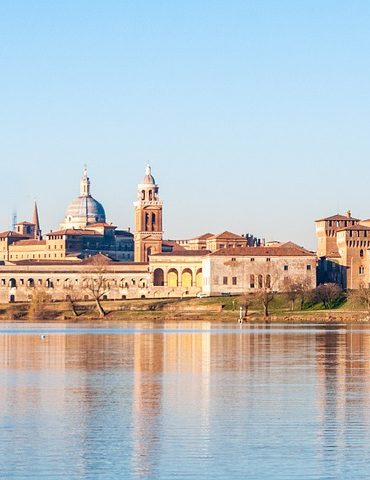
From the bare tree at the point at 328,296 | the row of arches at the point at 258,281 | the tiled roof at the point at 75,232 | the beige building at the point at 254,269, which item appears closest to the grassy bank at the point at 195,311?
the bare tree at the point at 328,296

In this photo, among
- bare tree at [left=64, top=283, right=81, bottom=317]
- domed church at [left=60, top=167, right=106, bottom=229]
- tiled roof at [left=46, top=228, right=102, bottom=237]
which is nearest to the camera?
bare tree at [left=64, top=283, right=81, bottom=317]

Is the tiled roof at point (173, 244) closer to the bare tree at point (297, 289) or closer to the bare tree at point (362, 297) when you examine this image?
the bare tree at point (297, 289)

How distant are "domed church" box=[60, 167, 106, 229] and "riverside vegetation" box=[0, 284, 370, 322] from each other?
60402 mm

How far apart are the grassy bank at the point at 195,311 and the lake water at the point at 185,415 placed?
41.0 m

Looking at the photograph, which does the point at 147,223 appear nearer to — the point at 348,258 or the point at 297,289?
the point at 348,258

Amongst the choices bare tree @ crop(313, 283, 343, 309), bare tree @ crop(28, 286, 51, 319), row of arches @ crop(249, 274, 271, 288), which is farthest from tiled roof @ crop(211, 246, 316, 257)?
bare tree @ crop(313, 283, 343, 309)

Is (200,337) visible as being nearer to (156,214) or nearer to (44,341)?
(44,341)

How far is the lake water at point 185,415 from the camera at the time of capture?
60.6ft

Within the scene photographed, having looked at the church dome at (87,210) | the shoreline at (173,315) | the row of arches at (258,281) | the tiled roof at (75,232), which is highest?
the church dome at (87,210)

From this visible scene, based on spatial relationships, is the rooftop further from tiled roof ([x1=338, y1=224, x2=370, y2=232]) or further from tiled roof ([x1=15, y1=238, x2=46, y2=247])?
tiled roof ([x1=15, y1=238, x2=46, y2=247])

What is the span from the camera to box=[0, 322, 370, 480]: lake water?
18.5 meters

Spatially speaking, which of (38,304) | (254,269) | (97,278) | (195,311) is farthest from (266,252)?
(38,304)

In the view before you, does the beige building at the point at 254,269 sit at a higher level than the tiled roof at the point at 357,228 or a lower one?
lower

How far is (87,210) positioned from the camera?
542 ft
